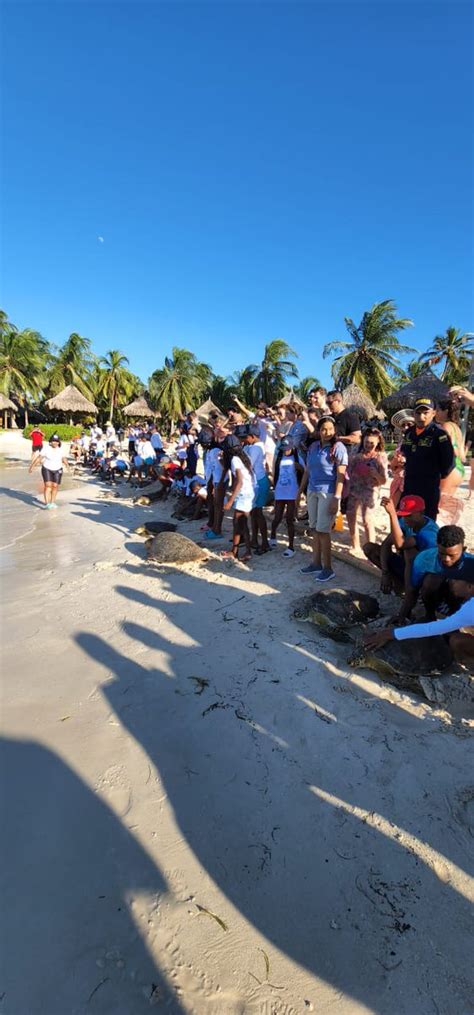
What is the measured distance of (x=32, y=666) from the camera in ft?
11.2

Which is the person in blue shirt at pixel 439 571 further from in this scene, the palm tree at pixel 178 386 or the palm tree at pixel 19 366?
the palm tree at pixel 19 366

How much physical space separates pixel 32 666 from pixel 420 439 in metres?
4.08

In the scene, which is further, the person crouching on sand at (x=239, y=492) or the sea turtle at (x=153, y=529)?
the sea turtle at (x=153, y=529)

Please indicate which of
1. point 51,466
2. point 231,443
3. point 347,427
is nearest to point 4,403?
point 51,466

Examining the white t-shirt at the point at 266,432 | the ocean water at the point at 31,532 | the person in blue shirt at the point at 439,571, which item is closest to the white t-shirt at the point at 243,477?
the white t-shirt at the point at 266,432

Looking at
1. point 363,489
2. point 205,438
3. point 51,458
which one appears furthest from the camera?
point 51,458

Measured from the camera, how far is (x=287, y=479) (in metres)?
5.47

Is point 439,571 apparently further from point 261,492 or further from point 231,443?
point 231,443

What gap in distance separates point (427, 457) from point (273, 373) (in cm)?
2923

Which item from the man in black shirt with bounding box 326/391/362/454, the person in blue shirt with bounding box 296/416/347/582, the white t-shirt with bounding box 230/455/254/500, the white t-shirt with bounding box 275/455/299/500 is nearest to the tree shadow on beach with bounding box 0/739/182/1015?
the person in blue shirt with bounding box 296/416/347/582

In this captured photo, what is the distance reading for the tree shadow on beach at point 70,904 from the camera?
4.76ft

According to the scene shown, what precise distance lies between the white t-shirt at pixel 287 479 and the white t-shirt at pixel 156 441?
8455 millimetres

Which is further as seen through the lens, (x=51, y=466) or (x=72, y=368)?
(x=72, y=368)

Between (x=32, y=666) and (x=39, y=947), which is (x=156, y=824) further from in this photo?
(x=32, y=666)
